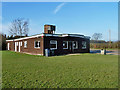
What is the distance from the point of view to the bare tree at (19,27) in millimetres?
42719

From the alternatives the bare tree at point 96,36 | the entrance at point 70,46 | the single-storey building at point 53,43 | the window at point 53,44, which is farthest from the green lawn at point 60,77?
the bare tree at point 96,36

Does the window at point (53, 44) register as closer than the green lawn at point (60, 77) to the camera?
No

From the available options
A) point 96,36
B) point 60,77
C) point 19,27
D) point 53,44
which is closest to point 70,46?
point 53,44

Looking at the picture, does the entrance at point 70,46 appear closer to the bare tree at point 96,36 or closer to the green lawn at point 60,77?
the green lawn at point 60,77

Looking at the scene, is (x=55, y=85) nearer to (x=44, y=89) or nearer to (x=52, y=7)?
(x=44, y=89)

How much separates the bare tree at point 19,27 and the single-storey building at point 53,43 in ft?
70.2

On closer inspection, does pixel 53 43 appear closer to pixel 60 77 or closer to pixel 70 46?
pixel 70 46

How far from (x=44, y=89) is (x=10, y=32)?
4239cm

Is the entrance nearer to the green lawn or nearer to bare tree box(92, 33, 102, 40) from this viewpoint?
the green lawn

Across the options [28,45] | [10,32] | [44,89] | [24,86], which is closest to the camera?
[44,89]

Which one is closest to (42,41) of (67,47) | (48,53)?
(48,53)

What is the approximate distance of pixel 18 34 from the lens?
141 ft

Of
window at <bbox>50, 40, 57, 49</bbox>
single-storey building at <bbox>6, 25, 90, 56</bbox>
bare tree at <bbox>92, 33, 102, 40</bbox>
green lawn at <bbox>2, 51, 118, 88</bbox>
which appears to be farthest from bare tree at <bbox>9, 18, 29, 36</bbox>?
green lawn at <bbox>2, 51, 118, 88</bbox>

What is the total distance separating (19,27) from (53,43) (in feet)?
97.5
